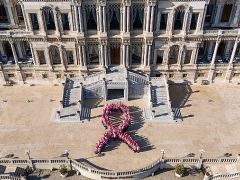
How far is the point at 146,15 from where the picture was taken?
1852 inches

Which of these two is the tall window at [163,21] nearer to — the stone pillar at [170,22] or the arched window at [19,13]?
the stone pillar at [170,22]

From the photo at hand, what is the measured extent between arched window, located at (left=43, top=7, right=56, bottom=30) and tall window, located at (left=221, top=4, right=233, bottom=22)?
960 inches

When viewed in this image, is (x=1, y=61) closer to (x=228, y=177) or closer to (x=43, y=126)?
(x=43, y=126)

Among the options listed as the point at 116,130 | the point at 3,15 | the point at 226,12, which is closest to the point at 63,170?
the point at 116,130

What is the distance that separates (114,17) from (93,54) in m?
6.59

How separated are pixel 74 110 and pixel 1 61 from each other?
1476 cm

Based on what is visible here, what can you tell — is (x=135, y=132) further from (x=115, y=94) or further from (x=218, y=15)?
(x=218, y=15)

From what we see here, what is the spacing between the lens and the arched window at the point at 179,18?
47.1m

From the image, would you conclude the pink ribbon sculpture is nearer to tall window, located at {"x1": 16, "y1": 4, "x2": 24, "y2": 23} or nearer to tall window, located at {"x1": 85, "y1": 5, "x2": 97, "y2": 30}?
tall window, located at {"x1": 85, "y1": 5, "x2": 97, "y2": 30}

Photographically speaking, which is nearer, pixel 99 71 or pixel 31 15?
pixel 31 15

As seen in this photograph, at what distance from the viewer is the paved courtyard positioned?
1737 inches

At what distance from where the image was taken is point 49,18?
1891 inches

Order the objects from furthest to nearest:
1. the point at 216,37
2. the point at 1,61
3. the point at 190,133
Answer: the point at 1,61 → the point at 216,37 → the point at 190,133

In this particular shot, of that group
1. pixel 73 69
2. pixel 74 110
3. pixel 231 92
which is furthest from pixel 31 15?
pixel 231 92
